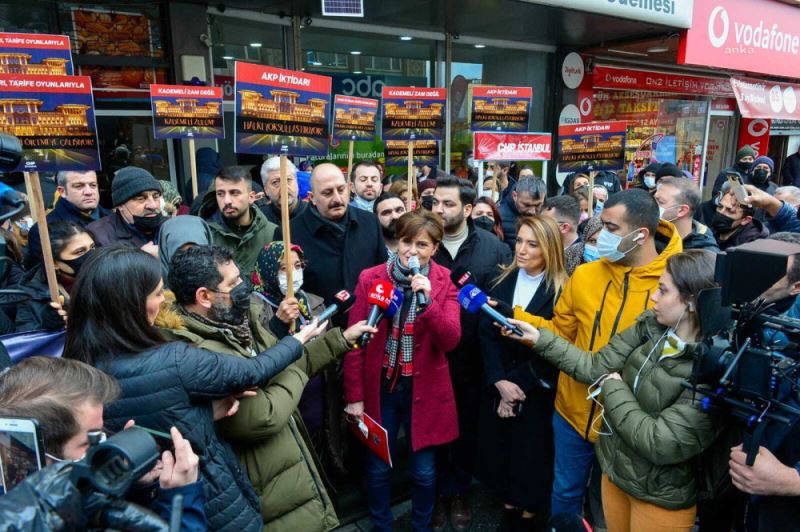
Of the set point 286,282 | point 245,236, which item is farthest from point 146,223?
point 286,282

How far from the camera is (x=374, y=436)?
2795mm

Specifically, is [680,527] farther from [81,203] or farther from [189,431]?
[81,203]

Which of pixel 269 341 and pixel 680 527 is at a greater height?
pixel 269 341

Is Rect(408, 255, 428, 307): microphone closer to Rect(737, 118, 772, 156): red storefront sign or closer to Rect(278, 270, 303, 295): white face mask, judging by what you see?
Rect(278, 270, 303, 295): white face mask

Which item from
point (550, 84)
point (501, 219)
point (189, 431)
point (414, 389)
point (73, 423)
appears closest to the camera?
point (73, 423)

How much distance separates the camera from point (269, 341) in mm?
2359

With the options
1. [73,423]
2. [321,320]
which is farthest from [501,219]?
[73,423]

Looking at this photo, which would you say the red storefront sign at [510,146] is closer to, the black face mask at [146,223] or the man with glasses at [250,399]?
the black face mask at [146,223]

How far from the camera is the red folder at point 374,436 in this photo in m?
2.70

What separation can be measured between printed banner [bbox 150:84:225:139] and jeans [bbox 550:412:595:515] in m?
3.46

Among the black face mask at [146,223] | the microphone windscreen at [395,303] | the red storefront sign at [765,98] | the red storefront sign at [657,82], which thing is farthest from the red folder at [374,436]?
the red storefront sign at [765,98]

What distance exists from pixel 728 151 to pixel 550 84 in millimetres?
7511

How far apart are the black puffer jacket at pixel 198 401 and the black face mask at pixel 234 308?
0.23 metres

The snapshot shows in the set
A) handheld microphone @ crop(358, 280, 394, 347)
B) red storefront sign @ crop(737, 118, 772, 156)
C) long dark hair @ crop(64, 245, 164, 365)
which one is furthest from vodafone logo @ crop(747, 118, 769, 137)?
long dark hair @ crop(64, 245, 164, 365)
